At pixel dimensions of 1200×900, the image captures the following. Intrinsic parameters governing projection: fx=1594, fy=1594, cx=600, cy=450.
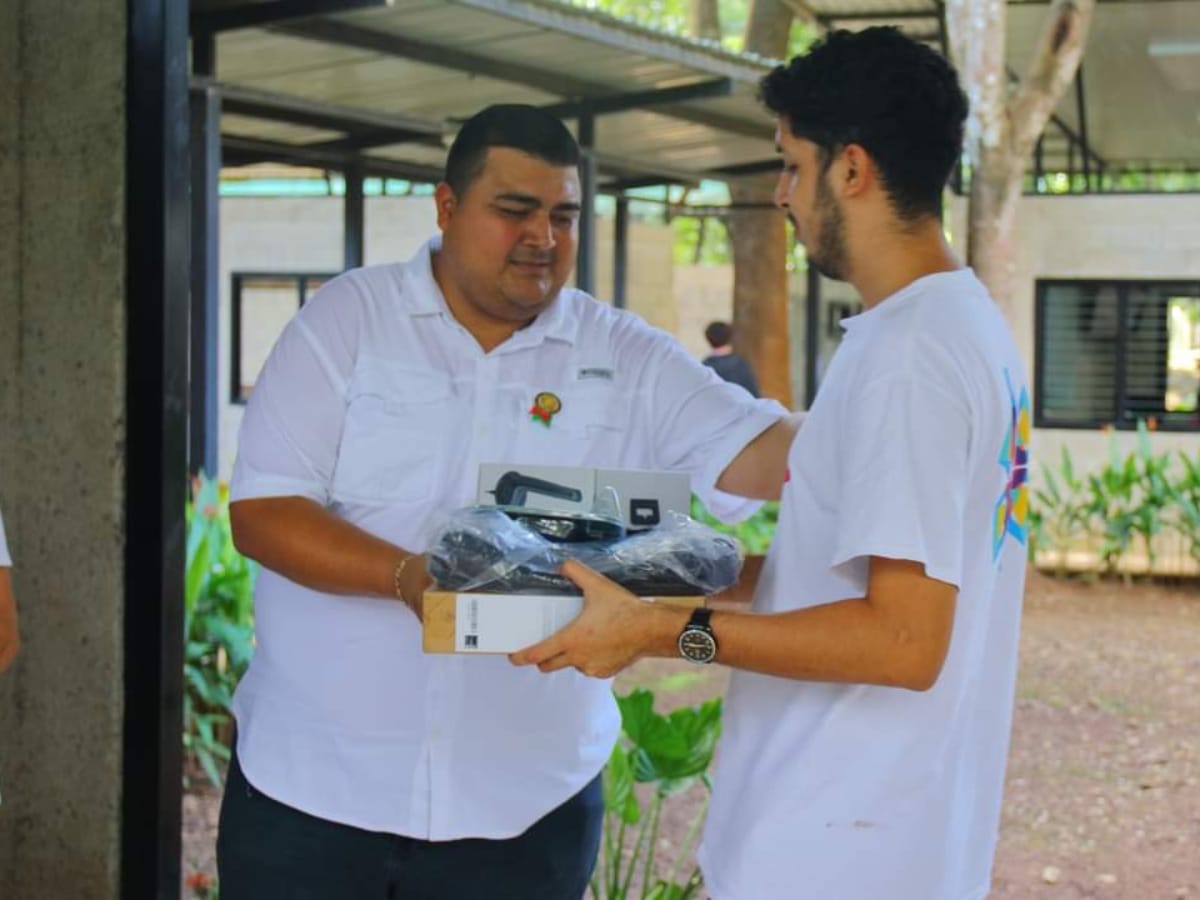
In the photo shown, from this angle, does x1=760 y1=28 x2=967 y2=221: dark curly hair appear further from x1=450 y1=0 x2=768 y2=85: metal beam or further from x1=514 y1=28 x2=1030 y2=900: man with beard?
x1=450 y1=0 x2=768 y2=85: metal beam

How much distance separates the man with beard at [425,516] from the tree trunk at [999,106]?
818 cm

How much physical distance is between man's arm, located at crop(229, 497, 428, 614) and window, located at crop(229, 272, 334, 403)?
40.3 ft

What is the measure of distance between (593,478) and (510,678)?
1.45 feet

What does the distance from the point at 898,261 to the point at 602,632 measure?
55 centimetres

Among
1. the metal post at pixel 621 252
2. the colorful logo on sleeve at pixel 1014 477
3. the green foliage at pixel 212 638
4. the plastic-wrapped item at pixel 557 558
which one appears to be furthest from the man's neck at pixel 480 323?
the metal post at pixel 621 252

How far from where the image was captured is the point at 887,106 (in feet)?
5.83

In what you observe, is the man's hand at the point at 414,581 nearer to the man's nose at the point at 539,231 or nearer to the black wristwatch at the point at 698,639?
the black wristwatch at the point at 698,639

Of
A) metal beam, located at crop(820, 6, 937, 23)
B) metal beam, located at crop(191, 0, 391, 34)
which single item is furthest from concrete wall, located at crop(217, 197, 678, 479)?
metal beam, located at crop(191, 0, 391, 34)

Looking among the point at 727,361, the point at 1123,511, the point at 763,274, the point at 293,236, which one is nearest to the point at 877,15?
the point at 763,274

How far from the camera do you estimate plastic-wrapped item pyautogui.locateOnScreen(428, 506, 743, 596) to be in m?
1.74

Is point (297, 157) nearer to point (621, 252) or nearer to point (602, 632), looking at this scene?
point (621, 252)

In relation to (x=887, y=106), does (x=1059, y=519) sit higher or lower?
lower

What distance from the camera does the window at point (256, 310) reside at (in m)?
14.4

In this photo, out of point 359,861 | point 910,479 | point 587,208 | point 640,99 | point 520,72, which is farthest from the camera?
point 587,208
